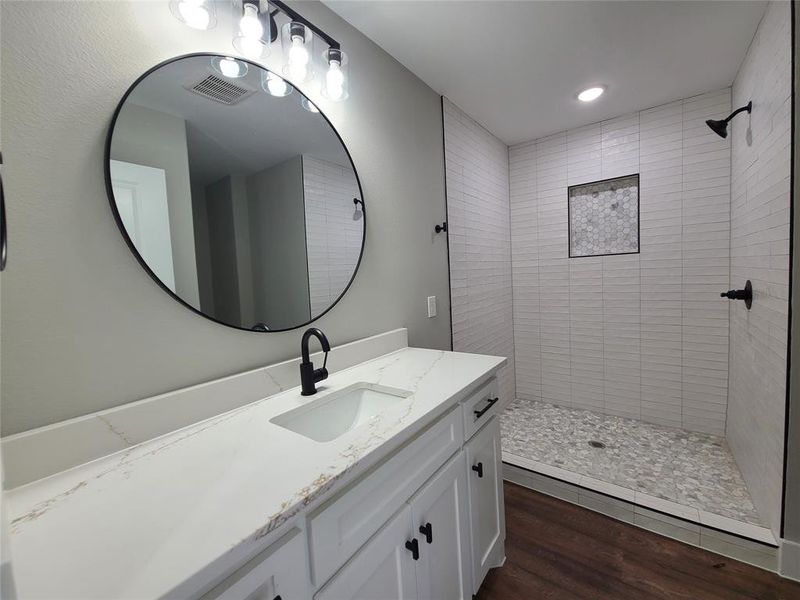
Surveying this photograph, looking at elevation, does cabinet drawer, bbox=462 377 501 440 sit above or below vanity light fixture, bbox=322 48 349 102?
below

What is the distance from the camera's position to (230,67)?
3.41 ft

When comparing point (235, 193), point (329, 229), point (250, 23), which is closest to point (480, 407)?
point (329, 229)

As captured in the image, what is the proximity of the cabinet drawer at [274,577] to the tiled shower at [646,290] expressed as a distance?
1646 millimetres

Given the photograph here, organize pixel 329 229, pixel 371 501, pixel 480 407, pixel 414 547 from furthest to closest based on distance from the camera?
pixel 329 229, pixel 480 407, pixel 414 547, pixel 371 501

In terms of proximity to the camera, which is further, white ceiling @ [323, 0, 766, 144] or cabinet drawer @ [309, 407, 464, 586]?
white ceiling @ [323, 0, 766, 144]

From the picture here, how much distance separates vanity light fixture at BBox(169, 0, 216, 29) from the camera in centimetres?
88

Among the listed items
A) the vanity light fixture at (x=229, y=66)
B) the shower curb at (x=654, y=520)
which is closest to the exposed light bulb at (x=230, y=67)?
the vanity light fixture at (x=229, y=66)

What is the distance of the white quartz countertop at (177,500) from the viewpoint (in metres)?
0.45

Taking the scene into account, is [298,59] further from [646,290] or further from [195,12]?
[646,290]

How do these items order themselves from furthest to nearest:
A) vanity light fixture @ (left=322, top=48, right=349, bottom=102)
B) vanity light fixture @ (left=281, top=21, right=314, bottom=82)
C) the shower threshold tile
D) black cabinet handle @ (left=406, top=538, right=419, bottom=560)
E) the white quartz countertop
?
1. the shower threshold tile
2. vanity light fixture @ (left=322, top=48, right=349, bottom=102)
3. vanity light fixture @ (left=281, top=21, right=314, bottom=82)
4. black cabinet handle @ (left=406, top=538, right=419, bottom=560)
5. the white quartz countertop

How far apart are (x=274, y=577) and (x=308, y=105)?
1.39 m

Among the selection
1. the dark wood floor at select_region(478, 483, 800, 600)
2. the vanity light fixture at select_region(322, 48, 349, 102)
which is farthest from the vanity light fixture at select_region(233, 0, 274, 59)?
the dark wood floor at select_region(478, 483, 800, 600)

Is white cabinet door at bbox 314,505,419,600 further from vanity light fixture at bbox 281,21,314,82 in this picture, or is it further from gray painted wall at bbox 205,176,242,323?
vanity light fixture at bbox 281,21,314,82

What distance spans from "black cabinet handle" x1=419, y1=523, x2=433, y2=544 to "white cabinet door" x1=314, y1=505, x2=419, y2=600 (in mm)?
24
